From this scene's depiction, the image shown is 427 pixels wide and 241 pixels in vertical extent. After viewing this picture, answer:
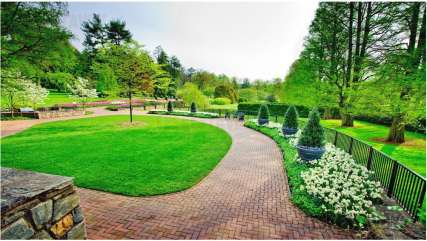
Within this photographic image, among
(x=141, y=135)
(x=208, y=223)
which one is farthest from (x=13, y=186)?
(x=141, y=135)

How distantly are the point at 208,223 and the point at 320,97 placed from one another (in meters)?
17.8

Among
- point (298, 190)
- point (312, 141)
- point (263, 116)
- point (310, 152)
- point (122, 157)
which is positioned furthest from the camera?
point (263, 116)

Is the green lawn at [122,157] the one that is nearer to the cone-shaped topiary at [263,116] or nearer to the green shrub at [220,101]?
the cone-shaped topiary at [263,116]

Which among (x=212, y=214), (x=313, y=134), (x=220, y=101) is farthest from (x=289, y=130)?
(x=220, y=101)

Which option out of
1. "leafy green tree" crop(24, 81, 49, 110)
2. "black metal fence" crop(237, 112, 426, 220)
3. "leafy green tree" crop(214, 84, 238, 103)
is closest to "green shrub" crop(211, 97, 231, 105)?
"leafy green tree" crop(214, 84, 238, 103)

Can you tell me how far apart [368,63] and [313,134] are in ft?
25.8

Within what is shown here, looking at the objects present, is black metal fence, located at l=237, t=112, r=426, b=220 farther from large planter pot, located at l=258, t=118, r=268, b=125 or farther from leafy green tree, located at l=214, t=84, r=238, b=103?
leafy green tree, located at l=214, t=84, r=238, b=103

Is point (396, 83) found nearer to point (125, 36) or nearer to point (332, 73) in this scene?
point (332, 73)

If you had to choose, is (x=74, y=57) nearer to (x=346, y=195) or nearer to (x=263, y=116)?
(x=346, y=195)

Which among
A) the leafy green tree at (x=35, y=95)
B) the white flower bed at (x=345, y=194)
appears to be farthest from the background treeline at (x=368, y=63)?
the leafy green tree at (x=35, y=95)

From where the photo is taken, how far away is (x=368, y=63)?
40.1 feet

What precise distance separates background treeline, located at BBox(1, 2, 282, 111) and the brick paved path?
12.0 ft

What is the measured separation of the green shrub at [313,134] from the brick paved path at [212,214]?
1.78 meters

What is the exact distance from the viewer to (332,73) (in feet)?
63.5
